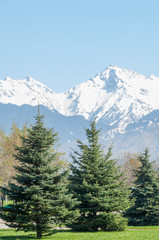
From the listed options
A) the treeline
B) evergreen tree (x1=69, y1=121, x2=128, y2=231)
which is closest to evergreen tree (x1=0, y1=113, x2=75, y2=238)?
the treeline

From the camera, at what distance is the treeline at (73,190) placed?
2292 cm

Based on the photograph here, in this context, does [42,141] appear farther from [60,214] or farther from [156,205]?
[156,205]

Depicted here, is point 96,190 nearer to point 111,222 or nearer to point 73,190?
point 73,190

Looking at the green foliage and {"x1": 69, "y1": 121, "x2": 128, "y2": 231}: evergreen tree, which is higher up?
{"x1": 69, "y1": 121, "x2": 128, "y2": 231}: evergreen tree

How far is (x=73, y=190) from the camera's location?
1165 inches

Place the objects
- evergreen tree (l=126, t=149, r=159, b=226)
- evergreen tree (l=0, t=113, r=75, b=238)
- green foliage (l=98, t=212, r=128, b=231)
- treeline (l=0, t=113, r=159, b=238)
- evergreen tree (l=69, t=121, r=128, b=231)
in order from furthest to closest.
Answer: evergreen tree (l=126, t=149, r=159, b=226), evergreen tree (l=69, t=121, r=128, b=231), green foliage (l=98, t=212, r=128, b=231), treeline (l=0, t=113, r=159, b=238), evergreen tree (l=0, t=113, r=75, b=238)

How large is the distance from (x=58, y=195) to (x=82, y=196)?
598 cm

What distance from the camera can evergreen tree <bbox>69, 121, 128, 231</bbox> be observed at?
93.4 ft

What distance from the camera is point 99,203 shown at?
2811cm

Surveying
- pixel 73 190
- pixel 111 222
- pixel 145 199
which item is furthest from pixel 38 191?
pixel 145 199

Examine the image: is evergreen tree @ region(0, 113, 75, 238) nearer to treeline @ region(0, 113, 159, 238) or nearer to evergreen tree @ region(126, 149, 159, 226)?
treeline @ region(0, 113, 159, 238)

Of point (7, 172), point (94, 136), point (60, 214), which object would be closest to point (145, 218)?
point (94, 136)

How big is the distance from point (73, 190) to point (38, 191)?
25.0ft

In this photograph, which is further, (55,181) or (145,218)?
(145,218)
